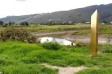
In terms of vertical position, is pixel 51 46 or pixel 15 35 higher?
pixel 15 35

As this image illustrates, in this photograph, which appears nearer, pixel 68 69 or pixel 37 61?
pixel 68 69

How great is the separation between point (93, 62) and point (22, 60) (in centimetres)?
274

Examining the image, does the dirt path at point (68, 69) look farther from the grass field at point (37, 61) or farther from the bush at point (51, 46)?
the bush at point (51, 46)

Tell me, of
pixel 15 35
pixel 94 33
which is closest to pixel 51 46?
pixel 94 33

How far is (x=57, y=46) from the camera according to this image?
834 inches

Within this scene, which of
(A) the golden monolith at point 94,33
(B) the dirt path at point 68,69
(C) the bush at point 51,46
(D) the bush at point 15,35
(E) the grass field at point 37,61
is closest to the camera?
(E) the grass field at point 37,61

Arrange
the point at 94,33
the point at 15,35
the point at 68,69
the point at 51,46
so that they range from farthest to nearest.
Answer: the point at 15,35
the point at 51,46
the point at 94,33
the point at 68,69

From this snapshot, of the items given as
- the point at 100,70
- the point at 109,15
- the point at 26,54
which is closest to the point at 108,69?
the point at 100,70

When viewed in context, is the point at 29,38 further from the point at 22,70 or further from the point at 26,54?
the point at 22,70

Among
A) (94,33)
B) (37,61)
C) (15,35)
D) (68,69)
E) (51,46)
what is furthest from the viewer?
(15,35)

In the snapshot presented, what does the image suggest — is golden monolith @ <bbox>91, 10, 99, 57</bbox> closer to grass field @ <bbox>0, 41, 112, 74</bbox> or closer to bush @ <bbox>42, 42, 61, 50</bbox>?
grass field @ <bbox>0, 41, 112, 74</bbox>

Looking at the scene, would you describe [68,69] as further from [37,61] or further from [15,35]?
[15,35]

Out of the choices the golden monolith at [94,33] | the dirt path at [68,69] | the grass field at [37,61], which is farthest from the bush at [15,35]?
the dirt path at [68,69]

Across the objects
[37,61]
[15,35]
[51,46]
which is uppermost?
[15,35]
